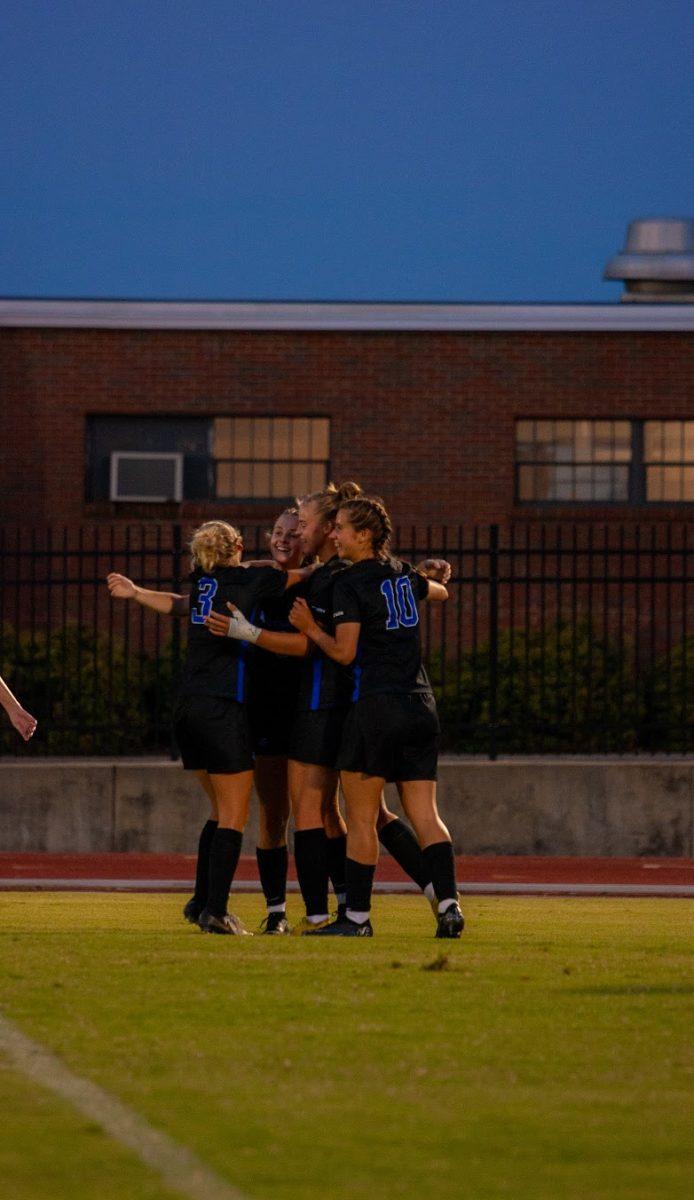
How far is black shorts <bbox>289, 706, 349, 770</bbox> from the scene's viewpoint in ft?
29.6

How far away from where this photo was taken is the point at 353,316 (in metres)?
27.0

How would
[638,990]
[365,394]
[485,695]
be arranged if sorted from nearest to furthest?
[638,990], [485,695], [365,394]

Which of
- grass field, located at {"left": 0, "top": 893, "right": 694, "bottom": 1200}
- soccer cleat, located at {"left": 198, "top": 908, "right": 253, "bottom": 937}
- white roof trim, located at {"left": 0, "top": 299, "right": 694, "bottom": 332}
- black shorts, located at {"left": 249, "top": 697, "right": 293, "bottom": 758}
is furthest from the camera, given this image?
white roof trim, located at {"left": 0, "top": 299, "right": 694, "bottom": 332}

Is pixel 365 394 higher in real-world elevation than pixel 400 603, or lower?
higher

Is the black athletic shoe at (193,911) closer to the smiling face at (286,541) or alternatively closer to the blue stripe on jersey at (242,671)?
the blue stripe on jersey at (242,671)

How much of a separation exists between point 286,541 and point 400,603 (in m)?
0.75

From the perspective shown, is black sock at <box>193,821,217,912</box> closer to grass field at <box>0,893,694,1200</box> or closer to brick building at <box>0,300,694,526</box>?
grass field at <box>0,893,694,1200</box>

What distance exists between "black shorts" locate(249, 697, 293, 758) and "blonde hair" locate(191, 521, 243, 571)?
0.65 meters

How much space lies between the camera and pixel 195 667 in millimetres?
9109

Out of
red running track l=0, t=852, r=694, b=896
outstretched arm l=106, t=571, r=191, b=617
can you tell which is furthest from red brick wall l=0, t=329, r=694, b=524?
outstretched arm l=106, t=571, r=191, b=617

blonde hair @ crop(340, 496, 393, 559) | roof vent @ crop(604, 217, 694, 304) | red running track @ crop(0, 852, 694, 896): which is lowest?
red running track @ crop(0, 852, 694, 896)

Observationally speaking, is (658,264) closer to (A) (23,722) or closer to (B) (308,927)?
(B) (308,927)

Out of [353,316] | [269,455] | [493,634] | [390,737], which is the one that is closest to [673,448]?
[353,316]

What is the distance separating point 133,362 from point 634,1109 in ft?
73.4
